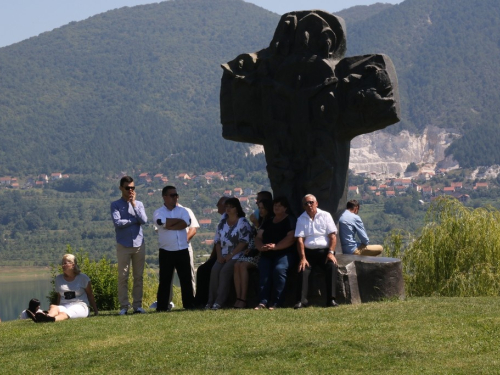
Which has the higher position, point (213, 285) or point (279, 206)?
point (279, 206)

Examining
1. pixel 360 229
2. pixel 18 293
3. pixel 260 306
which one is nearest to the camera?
pixel 260 306

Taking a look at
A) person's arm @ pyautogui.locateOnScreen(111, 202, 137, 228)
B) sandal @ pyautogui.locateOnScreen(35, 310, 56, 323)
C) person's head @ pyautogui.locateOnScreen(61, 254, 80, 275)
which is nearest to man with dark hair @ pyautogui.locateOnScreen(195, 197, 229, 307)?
person's arm @ pyautogui.locateOnScreen(111, 202, 137, 228)

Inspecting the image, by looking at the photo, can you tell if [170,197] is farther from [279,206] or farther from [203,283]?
[279,206]

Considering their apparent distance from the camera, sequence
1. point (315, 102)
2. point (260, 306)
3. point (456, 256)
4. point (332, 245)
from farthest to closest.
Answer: point (456, 256), point (315, 102), point (332, 245), point (260, 306)

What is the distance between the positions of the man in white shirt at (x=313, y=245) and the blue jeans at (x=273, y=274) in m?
0.18

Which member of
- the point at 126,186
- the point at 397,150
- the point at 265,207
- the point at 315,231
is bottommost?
the point at 397,150

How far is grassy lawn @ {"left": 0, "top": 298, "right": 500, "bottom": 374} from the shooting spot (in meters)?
8.11

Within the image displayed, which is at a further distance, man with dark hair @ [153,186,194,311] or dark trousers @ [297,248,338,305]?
man with dark hair @ [153,186,194,311]

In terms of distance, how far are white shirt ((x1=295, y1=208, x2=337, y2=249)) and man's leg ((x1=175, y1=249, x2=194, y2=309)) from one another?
1644mm

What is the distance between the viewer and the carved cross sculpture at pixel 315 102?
39.4ft

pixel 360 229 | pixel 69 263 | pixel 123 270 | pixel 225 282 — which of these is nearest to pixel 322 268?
pixel 225 282

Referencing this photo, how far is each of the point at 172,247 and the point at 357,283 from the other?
231 centimetres

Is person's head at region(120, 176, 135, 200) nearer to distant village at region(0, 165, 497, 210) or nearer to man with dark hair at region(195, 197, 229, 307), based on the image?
man with dark hair at region(195, 197, 229, 307)

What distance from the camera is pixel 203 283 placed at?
480 inches
